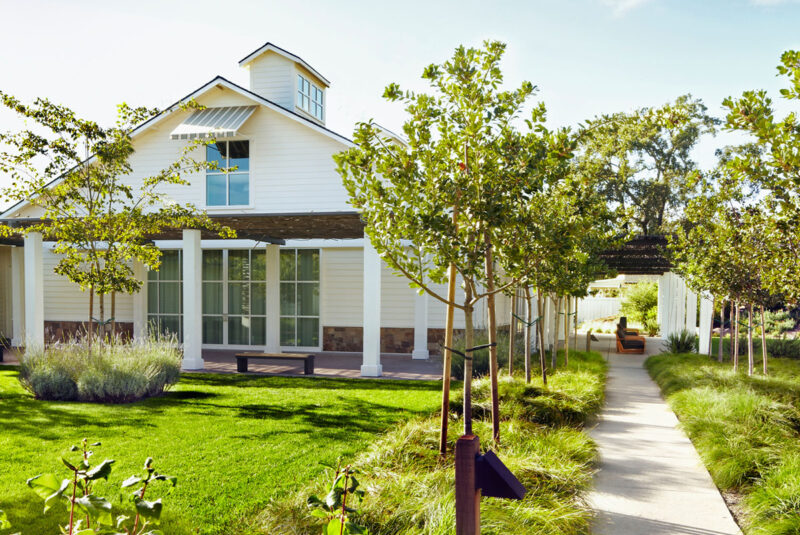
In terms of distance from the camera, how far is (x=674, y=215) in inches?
1244

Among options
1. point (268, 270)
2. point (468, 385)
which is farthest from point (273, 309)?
point (468, 385)

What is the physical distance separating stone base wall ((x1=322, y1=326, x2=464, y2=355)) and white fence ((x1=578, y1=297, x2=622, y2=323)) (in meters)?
20.3

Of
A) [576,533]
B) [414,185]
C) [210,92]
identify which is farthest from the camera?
[210,92]

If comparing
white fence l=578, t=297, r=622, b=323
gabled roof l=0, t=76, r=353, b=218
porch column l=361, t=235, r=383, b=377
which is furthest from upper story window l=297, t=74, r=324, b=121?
white fence l=578, t=297, r=622, b=323

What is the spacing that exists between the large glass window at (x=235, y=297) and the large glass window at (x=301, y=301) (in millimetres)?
604

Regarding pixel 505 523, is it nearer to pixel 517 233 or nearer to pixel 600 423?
pixel 517 233

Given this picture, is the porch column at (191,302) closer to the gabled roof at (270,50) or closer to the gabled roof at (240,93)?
the gabled roof at (240,93)

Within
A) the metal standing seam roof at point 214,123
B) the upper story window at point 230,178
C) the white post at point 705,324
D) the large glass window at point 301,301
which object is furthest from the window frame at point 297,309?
the white post at point 705,324

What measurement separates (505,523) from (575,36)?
585 centimetres

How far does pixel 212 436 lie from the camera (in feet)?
23.7

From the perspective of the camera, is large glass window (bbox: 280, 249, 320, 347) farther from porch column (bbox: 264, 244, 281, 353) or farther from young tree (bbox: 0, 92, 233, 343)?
young tree (bbox: 0, 92, 233, 343)

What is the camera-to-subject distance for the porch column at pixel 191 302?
42.4 ft

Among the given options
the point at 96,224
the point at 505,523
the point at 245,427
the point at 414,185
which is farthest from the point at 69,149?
the point at 505,523

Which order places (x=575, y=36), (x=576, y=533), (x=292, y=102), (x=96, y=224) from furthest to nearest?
1. (x=292, y=102)
2. (x=96, y=224)
3. (x=575, y=36)
4. (x=576, y=533)
